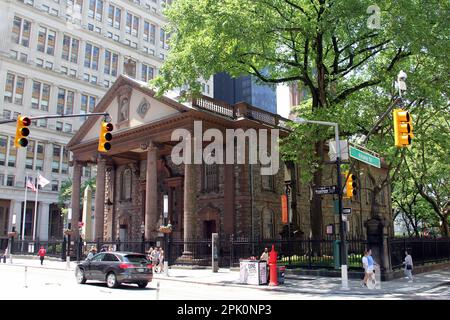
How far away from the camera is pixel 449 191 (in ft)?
141

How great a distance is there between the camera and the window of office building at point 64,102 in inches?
3091

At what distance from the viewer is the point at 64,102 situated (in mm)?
78938

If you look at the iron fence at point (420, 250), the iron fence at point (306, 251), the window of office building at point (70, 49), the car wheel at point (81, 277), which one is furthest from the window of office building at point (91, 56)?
the car wheel at point (81, 277)

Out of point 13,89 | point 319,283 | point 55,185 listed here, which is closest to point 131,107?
point 319,283

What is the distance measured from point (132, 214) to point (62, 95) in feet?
145

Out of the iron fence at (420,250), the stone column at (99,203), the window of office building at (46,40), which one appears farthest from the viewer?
the window of office building at (46,40)

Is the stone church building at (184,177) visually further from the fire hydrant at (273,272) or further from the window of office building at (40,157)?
the window of office building at (40,157)

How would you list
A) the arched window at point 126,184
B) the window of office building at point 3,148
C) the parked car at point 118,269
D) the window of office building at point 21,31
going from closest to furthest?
the parked car at point 118,269 < the arched window at point 126,184 < the window of office building at point 3,148 < the window of office building at point 21,31

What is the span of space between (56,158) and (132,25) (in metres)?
32.0

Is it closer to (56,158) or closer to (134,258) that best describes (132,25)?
(56,158)

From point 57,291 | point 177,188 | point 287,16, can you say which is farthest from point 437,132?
point 57,291

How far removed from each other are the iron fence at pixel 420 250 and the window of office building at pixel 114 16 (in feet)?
241

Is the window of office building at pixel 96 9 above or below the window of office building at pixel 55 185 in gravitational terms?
above

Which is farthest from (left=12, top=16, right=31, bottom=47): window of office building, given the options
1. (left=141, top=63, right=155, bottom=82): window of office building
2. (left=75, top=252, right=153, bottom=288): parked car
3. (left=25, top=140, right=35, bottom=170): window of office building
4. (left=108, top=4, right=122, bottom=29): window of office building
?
(left=75, top=252, right=153, bottom=288): parked car
